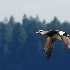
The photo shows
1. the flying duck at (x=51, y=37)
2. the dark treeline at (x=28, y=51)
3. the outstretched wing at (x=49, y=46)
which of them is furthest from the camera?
the dark treeline at (x=28, y=51)

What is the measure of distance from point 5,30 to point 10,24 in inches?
509

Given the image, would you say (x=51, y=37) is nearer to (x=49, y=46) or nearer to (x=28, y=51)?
(x=49, y=46)

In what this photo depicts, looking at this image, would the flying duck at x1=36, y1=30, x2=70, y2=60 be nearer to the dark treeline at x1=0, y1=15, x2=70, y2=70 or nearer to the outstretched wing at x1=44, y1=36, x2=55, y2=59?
the outstretched wing at x1=44, y1=36, x2=55, y2=59

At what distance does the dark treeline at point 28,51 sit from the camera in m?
144

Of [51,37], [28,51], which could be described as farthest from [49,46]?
[28,51]

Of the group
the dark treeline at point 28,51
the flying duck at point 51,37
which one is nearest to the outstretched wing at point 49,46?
the flying duck at point 51,37

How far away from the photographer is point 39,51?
147 metres

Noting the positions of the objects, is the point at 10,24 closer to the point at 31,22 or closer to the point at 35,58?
the point at 31,22

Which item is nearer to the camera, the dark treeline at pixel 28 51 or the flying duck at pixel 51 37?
the flying duck at pixel 51 37

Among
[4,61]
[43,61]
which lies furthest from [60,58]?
[4,61]

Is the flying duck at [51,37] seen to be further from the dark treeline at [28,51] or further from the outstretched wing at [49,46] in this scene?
the dark treeline at [28,51]

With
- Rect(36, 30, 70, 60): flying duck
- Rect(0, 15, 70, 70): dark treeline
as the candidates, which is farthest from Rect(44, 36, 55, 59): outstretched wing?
Rect(0, 15, 70, 70): dark treeline

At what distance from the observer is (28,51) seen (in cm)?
14950

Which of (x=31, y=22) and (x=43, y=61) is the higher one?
(x=31, y=22)
